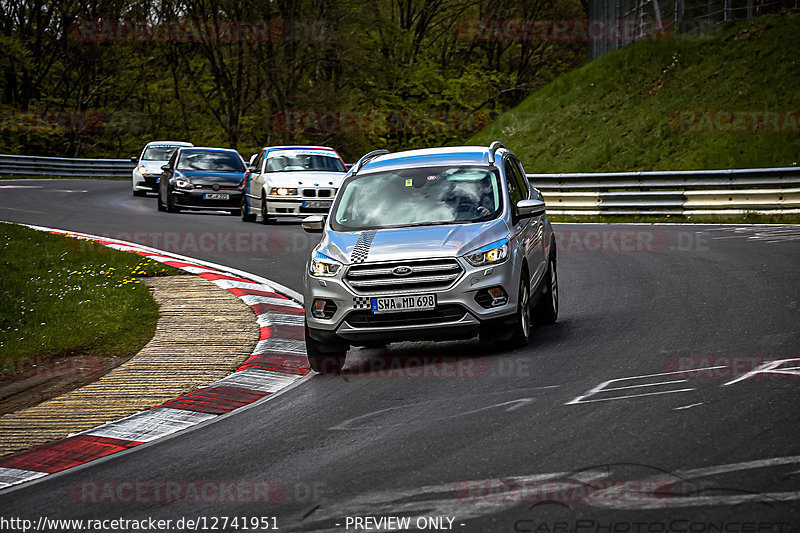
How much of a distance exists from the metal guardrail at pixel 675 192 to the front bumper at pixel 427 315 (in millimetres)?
15664

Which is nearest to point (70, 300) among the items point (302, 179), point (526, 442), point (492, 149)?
point (492, 149)

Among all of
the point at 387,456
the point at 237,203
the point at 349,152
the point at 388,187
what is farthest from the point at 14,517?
the point at 349,152

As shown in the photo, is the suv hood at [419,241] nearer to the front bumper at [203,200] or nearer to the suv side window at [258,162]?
the suv side window at [258,162]

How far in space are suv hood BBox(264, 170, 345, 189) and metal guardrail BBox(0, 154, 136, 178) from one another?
24.7 m

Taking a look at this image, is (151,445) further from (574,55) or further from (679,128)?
(574,55)

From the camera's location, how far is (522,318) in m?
9.47

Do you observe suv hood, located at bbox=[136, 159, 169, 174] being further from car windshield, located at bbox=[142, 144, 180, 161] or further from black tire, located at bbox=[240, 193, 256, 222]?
black tire, located at bbox=[240, 193, 256, 222]

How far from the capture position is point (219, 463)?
20.8ft

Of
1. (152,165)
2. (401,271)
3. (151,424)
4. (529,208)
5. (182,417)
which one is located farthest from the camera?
(152,165)

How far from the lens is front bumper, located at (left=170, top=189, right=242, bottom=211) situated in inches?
1078

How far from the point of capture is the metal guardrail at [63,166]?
4631 centimetres

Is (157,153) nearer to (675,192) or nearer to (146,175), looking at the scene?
(146,175)

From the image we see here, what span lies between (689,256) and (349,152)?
37759 millimetres

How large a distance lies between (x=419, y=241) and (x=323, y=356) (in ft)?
4.36
